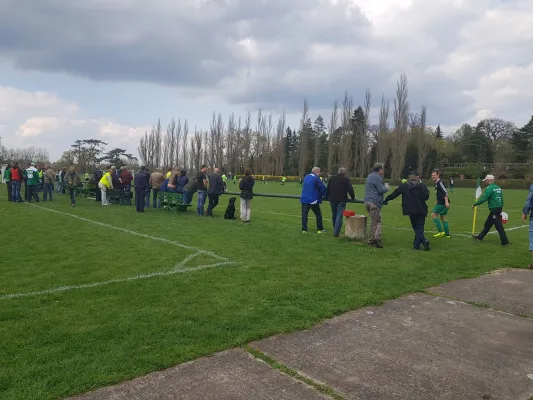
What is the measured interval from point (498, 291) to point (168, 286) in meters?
5.01

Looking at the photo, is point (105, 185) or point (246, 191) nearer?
point (246, 191)

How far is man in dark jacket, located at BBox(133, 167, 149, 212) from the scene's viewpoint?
16.4m

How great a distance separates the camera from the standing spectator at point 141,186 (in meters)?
16.4

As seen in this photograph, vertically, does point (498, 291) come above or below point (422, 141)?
below

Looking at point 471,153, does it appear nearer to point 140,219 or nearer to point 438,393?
point 140,219

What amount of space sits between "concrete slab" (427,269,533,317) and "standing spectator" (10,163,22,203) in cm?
1887

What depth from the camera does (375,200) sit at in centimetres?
1012

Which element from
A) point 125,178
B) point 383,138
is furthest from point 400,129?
point 125,178

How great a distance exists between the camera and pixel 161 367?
3.73 meters

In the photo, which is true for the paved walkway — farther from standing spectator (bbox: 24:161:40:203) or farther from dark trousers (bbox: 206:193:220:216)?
standing spectator (bbox: 24:161:40:203)

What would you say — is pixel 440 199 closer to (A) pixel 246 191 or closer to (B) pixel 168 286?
(A) pixel 246 191

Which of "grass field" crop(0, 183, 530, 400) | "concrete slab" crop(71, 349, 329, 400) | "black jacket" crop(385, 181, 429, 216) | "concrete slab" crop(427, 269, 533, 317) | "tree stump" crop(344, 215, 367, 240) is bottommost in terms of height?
"concrete slab" crop(427, 269, 533, 317)

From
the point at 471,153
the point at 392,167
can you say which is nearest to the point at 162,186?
the point at 392,167

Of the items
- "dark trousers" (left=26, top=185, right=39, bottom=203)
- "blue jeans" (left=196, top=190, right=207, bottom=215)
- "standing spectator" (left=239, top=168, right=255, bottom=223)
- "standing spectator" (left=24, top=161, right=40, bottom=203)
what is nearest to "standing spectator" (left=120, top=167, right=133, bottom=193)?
"standing spectator" (left=24, top=161, right=40, bottom=203)
